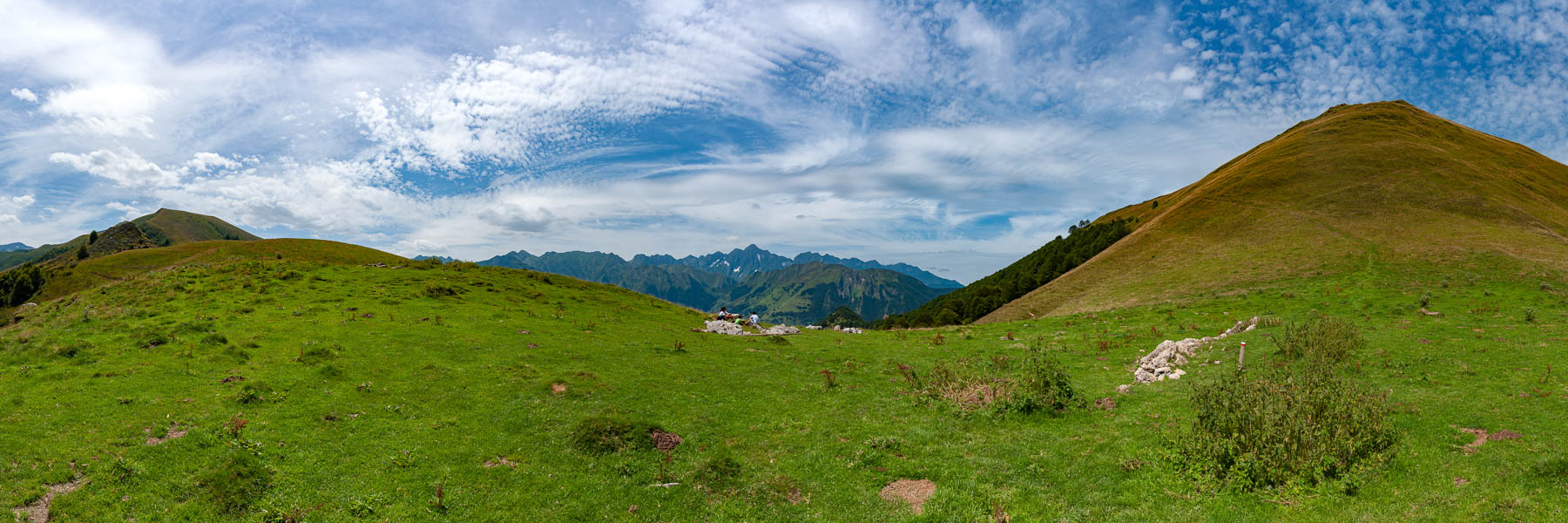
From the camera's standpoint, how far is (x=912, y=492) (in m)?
15.4

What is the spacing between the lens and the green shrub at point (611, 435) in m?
17.6

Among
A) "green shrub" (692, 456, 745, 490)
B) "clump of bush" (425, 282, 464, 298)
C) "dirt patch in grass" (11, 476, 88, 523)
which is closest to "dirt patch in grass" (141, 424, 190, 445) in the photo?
"dirt patch in grass" (11, 476, 88, 523)

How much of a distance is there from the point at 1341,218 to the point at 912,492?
81222 mm

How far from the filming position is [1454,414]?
1648cm

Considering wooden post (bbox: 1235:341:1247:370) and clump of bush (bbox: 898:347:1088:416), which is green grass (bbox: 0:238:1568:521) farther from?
clump of bush (bbox: 898:347:1088:416)

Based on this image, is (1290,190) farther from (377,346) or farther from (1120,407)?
(377,346)

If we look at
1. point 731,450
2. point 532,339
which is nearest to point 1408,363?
point 731,450

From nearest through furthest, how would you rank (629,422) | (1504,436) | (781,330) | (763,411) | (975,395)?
(1504,436) < (629,422) < (763,411) < (975,395) < (781,330)

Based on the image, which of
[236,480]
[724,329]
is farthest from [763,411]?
[724,329]

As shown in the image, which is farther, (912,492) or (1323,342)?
(1323,342)

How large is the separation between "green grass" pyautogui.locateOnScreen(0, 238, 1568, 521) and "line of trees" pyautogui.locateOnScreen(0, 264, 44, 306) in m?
79.9

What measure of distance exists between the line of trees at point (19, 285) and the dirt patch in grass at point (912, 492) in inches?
5114

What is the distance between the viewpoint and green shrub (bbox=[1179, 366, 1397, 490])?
13.5 metres

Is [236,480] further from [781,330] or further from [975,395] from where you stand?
[781,330]
